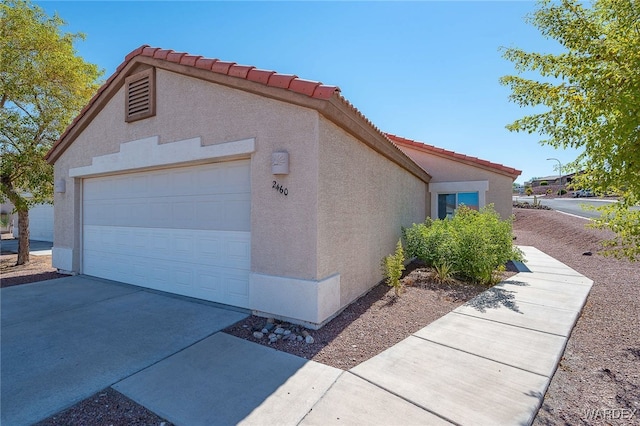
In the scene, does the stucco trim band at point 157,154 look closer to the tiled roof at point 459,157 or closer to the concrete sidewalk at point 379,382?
the concrete sidewalk at point 379,382

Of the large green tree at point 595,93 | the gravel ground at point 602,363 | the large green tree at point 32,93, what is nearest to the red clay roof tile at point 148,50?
the large green tree at point 32,93

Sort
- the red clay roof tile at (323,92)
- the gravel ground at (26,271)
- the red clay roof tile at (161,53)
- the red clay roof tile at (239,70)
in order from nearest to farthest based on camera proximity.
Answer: the red clay roof tile at (323,92) → the red clay roof tile at (239,70) → the red clay roof tile at (161,53) → the gravel ground at (26,271)

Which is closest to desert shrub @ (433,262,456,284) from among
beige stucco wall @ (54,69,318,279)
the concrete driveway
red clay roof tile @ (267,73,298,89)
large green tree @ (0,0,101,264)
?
beige stucco wall @ (54,69,318,279)

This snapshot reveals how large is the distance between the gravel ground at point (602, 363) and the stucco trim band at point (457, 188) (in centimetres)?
496

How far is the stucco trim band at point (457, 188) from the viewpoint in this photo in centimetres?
1251

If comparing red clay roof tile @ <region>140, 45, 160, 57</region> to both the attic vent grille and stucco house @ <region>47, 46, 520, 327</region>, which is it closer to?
stucco house @ <region>47, 46, 520, 327</region>

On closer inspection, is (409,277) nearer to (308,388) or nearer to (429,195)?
(308,388)

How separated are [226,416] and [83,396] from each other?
1.60 meters

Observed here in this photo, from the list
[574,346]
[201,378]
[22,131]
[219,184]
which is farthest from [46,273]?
[574,346]

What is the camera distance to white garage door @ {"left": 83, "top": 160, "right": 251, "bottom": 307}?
5.61 meters

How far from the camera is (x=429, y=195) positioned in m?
13.4

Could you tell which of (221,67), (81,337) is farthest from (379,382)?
(221,67)

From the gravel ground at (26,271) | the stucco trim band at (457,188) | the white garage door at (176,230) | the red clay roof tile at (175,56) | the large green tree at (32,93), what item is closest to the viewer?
the white garage door at (176,230)

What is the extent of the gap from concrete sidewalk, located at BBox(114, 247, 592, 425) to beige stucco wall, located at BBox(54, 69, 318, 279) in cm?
145
